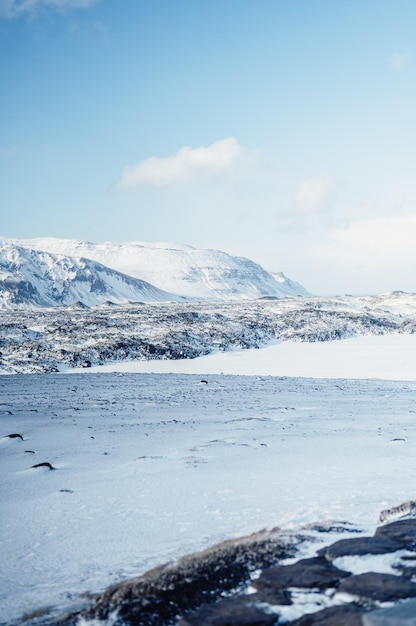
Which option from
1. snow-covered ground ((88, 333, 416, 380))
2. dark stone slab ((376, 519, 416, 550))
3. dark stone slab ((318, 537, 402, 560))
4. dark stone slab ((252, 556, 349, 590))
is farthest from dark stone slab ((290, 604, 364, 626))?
snow-covered ground ((88, 333, 416, 380))

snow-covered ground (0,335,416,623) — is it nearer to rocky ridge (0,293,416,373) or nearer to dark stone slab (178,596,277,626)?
dark stone slab (178,596,277,626)

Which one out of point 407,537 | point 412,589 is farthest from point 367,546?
point 412,589

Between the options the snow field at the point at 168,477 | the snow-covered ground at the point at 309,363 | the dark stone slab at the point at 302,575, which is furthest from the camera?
the snow-covered ground at the point at 309,363

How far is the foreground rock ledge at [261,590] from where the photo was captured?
12.6ft

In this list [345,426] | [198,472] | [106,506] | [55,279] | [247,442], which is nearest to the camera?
[106,506]

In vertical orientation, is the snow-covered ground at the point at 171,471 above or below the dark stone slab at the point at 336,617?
below

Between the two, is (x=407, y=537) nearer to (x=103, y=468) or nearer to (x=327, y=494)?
(x=327, y=494)

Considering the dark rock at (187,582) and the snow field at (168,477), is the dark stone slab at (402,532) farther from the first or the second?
the dark rock at (187,582)

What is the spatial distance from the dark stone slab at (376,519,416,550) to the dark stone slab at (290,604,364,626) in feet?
4.68

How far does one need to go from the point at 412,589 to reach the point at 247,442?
6.54m

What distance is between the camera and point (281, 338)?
41.9 meters

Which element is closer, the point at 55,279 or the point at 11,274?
the point at 11,274

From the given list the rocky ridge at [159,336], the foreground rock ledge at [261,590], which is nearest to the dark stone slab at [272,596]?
the foreground rock ledge at [261,590]

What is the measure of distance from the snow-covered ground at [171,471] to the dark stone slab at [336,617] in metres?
1.79
